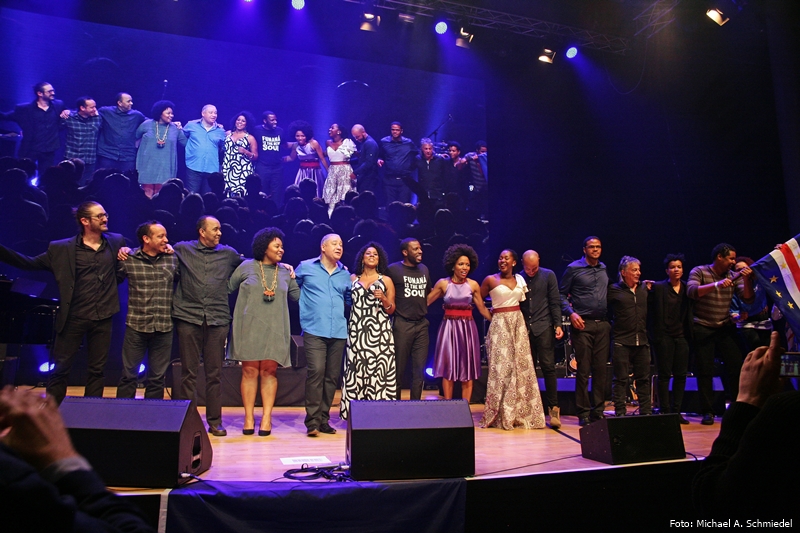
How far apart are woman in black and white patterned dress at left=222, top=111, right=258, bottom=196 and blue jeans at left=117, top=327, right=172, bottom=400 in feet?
13.3

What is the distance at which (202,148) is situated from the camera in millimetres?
8578

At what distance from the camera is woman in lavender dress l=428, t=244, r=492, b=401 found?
607cm

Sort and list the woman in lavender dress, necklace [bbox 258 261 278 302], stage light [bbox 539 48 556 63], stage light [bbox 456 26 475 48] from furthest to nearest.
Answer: stage light [bbox 539 48 556 63] → stage light [bbox 456 26 475 48] → the woman in lavender dress → necklace [bbox 258 261 278 302]

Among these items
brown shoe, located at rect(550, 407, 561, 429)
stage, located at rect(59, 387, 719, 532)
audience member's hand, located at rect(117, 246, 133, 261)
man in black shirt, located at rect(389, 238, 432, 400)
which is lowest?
stage, located at rect(59, 387, 719, 532)

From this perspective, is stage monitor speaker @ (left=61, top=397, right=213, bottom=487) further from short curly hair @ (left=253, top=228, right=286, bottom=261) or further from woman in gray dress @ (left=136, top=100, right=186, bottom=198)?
woman in gray dress @ (left=136, top=100, right=186, bottom=198)

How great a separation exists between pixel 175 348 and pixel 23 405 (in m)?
7.33

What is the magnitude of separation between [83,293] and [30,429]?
13.6 ft

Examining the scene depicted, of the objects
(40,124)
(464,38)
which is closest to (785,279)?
(464,38)

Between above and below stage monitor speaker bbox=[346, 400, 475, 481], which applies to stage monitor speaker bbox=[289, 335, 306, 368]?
above

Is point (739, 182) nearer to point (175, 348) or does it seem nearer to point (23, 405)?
point (175, 348)

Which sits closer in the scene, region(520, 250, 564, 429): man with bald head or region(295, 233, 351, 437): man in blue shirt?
region(295, 233, 351, 437): man in blue shirt

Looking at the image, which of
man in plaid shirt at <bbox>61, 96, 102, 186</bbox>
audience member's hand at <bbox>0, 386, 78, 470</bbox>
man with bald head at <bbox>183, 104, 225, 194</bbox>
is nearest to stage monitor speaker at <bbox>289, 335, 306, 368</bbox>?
man with bald head at <bbox>183, 104, 225, 194</bbox>

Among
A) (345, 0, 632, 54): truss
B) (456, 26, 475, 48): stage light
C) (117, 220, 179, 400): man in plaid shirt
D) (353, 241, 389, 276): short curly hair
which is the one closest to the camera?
(117, 220, 179, 400): man in plaid shirt

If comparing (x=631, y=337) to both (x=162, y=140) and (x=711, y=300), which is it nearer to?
(x=711, y=300)
